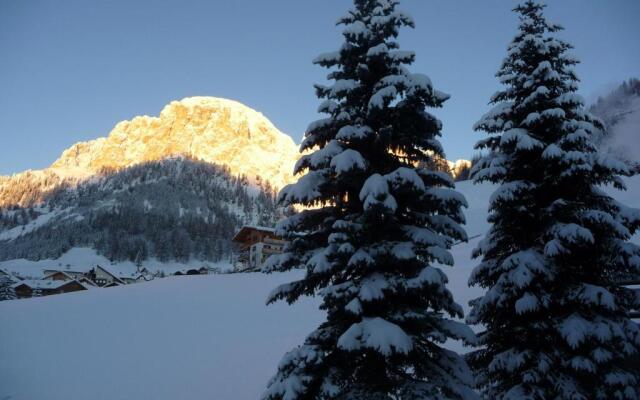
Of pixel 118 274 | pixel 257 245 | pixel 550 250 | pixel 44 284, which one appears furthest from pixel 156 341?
pixel 118 274

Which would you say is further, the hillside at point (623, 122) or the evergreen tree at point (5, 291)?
the hillside at point (623, 122)

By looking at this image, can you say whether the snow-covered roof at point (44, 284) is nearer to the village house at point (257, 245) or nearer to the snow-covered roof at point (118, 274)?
the snow-covered roof at point (118, 274)

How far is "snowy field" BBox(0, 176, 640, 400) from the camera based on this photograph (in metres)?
15.7

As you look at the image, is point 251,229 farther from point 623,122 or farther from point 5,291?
point 623,122

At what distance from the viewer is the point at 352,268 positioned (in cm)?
879

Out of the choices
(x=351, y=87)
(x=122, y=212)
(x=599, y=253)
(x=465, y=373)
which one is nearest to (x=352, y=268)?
(x=465, y=373)

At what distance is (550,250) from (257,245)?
128ft

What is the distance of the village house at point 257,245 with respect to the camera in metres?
46.1

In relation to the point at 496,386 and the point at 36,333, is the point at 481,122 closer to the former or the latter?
the point at 496,386

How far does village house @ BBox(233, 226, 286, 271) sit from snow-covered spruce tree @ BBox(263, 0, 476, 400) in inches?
1403

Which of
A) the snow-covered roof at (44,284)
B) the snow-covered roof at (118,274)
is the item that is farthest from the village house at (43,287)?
the snow-covered roof at (118,274)

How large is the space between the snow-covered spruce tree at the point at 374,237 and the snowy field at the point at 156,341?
7.17m

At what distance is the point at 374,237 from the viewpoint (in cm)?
880

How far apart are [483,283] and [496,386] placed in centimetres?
238
